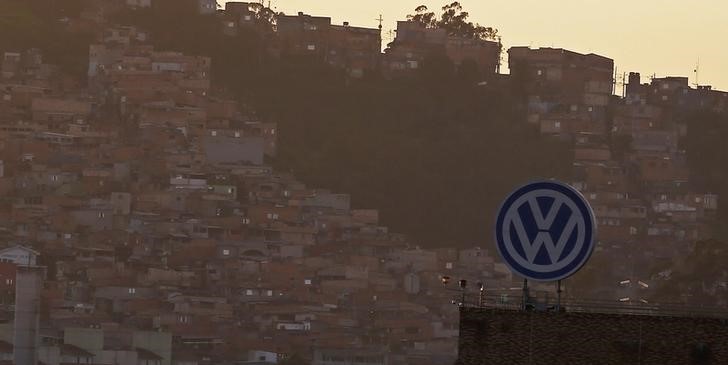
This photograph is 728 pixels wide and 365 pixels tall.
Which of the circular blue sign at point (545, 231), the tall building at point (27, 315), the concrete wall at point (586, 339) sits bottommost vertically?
the tall building at point (27, 315)

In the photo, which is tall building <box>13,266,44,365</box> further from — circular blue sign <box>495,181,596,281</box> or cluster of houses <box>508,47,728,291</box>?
circular blue sign <box>495,181,596,281</box>

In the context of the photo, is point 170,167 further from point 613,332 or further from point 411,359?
point 613,332

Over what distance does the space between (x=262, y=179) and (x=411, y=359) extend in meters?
19.1

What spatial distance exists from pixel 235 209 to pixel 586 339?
73.0 m

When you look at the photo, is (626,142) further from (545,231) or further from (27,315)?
(545,231)

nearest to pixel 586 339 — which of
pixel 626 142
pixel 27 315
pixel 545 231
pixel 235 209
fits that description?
pixel 545 231

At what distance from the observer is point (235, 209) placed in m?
80.2

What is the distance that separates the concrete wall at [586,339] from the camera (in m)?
7.28

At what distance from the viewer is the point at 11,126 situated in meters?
84.7

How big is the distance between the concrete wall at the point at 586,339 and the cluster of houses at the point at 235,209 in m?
48.5

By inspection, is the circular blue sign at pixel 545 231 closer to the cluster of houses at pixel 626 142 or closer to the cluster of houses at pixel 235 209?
the cluster of houses at pixel 235 209

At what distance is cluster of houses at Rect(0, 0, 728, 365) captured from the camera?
66.0 meters

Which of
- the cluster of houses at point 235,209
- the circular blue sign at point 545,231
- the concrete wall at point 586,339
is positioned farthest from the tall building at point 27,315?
the circular blue sign at point 545,231

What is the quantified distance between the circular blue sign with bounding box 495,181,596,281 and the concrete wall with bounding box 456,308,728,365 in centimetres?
32
